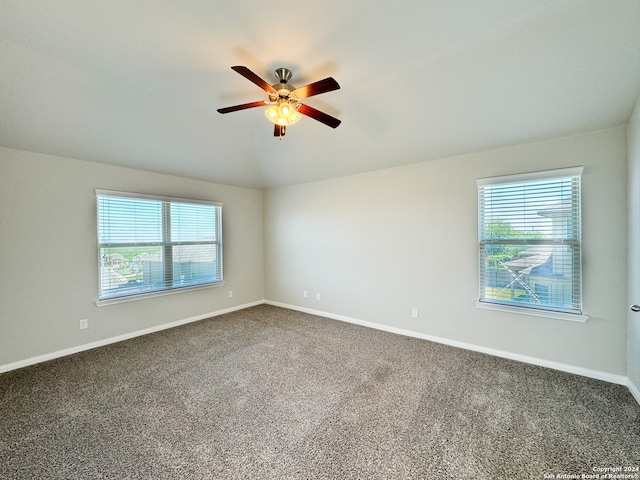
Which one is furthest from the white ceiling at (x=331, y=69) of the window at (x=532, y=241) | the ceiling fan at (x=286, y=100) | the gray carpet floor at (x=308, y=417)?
the gray carpet floor at (x=308, y=417)

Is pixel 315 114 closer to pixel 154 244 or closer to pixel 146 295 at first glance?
pixel 154 244

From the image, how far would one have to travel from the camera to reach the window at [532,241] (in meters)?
2.79

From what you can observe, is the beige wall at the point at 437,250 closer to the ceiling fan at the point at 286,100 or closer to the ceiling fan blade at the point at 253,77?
the ceiling fan at the point at 286,100

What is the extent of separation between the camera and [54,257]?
10.6 feet

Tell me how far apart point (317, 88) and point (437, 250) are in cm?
263

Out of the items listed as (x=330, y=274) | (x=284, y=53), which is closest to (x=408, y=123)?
(x=284, y=53)

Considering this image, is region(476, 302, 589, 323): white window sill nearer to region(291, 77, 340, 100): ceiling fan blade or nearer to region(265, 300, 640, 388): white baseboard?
region(265, 300, 640, 388): white baseboard

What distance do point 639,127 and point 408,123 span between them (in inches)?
75.3

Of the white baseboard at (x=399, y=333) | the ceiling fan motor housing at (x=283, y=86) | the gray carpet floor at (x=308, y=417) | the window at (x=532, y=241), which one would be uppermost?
the ceiling fan motor housing at (x=283, y=86)

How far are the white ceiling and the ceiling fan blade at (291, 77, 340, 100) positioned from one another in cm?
40

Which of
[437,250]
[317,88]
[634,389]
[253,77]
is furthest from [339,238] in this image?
[634,389]

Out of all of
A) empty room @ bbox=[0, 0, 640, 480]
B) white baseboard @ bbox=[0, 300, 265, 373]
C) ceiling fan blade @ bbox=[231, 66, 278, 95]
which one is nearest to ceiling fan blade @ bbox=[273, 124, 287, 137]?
empty room @ bbox=[0, 0, 640, 480]

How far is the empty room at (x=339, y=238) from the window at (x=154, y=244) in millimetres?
33

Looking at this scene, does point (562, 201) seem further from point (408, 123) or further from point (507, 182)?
point (408, 123)
